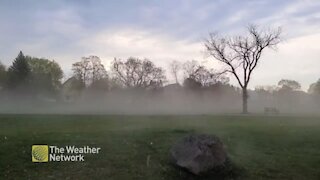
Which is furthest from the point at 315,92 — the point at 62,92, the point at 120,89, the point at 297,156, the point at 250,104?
the point at 297,156

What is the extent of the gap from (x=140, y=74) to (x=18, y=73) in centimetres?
3148

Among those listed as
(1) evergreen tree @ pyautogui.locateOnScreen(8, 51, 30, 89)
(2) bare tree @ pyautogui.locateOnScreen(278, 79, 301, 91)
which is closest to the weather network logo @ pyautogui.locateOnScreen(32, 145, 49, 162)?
(1) evergreen tree @ pyautogui.locateOnScreen(8, 51, 30, 89)

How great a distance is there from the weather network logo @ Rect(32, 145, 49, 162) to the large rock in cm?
445

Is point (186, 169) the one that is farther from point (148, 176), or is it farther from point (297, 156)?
point (297, 156)

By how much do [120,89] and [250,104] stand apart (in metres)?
43.8

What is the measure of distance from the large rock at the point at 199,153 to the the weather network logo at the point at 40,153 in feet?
14.6

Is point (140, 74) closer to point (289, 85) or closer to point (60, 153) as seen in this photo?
point (289, 85)

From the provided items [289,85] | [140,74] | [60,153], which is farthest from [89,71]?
[60,153]

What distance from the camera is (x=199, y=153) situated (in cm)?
1269

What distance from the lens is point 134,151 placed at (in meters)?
14.7

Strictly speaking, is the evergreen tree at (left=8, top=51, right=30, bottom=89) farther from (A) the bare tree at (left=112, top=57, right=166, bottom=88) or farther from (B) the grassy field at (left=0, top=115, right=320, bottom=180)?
(B) the grassy field at (left=0, top=115, right=320, bottom=180)

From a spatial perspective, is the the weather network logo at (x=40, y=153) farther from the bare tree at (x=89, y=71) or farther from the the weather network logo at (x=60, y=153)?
the bare tree at (x=89, y=71)

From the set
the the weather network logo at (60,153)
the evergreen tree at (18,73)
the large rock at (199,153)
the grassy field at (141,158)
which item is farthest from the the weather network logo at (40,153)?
the evergreen tree at (18,73)

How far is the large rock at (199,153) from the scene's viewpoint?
1258 centimetres
